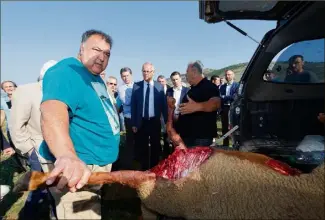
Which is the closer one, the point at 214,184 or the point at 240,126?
the point at 214,184

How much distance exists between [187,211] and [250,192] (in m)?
0.32

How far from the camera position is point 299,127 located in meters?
3.87

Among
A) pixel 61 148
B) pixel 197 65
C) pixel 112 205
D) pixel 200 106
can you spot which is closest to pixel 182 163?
pixel 61 148

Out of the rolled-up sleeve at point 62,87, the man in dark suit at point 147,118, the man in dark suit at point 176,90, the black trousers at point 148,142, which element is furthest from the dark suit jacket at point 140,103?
the rolled-up sleeve at point 62,87

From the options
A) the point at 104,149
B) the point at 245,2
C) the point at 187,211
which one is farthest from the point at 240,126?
the point at 187,211

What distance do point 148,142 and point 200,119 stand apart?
193 cm

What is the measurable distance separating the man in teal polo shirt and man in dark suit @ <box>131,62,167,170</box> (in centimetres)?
321

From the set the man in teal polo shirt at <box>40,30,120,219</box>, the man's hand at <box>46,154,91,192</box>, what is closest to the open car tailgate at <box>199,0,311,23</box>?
the man in teal polo shirt at <box>40,30,120,219</box>

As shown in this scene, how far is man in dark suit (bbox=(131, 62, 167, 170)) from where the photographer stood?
545 cm

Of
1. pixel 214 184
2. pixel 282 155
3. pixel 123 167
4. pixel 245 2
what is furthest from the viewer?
pixel 123 167

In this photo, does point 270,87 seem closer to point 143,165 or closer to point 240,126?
point 240,126

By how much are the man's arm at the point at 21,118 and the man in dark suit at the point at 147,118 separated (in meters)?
2.29

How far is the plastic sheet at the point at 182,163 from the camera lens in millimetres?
1519

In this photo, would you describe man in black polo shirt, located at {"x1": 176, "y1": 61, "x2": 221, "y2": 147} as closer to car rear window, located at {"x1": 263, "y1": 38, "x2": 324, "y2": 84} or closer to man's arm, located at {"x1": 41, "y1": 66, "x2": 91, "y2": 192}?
car rear window, located at {"x1": 263, "y1": 38, "x2": 324, "y2": 84}
